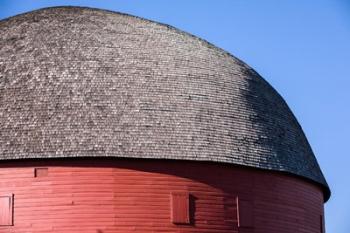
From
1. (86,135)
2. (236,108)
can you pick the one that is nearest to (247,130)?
(236,108)

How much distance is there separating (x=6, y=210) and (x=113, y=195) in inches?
110

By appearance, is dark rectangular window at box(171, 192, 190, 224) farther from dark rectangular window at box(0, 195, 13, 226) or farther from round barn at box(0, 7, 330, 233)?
dark rectangular window at box(0, 195, 13, 226)

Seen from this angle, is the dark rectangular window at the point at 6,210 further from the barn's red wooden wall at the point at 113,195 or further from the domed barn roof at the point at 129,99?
the domed barn roof at the point at 129,99

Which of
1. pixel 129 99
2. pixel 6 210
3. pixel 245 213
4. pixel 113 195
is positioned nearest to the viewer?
pixel 6 210

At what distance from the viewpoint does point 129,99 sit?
95.8ft

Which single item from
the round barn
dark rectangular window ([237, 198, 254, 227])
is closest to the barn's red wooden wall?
the round barn

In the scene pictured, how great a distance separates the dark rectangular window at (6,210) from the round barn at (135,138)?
3cm

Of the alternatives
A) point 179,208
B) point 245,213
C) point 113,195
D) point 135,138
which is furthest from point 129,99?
point 245,213

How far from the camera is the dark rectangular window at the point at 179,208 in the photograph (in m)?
28.3

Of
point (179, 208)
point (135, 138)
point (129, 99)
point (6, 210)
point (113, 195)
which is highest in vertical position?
point (129, 99)

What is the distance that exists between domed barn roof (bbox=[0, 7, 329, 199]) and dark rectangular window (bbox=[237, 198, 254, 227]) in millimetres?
1080

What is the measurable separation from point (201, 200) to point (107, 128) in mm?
3190

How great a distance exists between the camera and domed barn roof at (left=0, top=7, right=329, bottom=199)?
28188 mm

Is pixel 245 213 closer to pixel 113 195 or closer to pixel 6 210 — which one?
pixel 113 195
